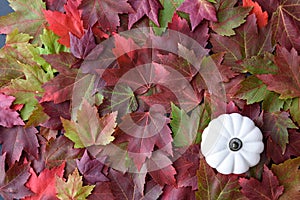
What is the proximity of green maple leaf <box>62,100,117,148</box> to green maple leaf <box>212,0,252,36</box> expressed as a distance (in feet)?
0.74

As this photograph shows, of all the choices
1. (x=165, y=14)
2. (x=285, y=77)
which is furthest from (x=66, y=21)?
(x=285, y=77)

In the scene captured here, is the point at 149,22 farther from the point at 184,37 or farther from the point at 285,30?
the point at 285,30

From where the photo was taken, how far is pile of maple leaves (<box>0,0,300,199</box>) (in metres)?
0.73

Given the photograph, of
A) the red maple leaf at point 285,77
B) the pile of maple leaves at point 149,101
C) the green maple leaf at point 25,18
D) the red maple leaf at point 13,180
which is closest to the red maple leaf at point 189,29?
the pile of maple leaves at point 149,101

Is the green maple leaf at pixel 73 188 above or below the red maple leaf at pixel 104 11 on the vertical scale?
below

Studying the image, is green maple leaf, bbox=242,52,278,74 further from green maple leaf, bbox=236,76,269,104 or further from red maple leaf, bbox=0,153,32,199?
red maple leaf, bbox=0,153,32,199

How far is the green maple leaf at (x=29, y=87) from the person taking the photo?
2.57 ft

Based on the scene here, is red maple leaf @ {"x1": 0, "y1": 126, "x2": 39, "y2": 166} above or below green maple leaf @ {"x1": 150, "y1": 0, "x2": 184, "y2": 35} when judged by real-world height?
below

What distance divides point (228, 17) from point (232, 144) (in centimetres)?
21

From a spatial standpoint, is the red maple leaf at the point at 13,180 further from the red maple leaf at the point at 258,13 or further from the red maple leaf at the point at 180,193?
the red maple leaf at the point at 258,13

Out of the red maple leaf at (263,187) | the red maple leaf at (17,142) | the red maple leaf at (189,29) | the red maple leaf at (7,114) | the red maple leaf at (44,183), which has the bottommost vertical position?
the red maple leaf at (44,183)

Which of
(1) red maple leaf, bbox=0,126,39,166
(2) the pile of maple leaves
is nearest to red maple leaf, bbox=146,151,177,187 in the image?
(2) the pile of maple leaves

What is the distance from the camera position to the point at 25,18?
0.79 metres

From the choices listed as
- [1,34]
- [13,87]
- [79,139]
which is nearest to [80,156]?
[79,139]
